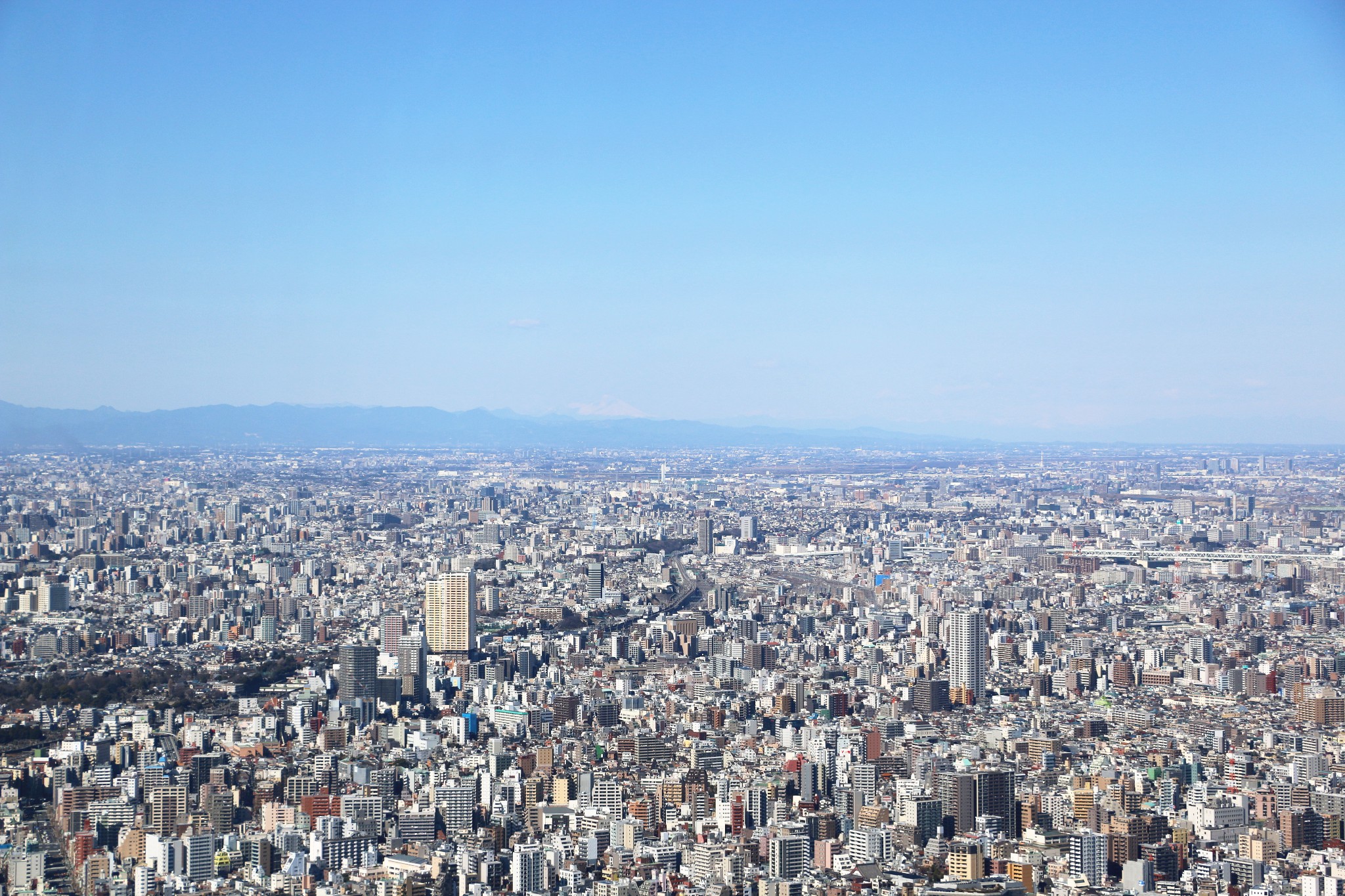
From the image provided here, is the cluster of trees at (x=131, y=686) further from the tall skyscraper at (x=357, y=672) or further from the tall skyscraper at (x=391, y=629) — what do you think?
the tall skyscraper at (x=391, y=629)

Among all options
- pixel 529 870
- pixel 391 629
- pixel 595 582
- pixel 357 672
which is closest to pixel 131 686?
pixel 357 672

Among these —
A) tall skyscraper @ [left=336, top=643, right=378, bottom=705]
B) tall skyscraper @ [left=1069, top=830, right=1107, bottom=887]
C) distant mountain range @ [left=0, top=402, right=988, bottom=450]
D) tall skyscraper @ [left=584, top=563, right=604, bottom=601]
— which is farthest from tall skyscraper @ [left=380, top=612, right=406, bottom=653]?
tall skyscraper @ [left=1069, top=830, right=1107, bottom=887]

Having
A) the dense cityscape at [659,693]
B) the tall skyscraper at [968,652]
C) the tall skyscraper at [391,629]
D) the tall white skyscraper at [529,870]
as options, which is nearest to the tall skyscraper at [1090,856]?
the dense cityscape at [659,693]

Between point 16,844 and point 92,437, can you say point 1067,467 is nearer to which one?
point 92,437

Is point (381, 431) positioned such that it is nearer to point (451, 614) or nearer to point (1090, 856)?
point (451, 614)

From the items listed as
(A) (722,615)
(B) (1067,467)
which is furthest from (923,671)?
(B) (1067,467)
